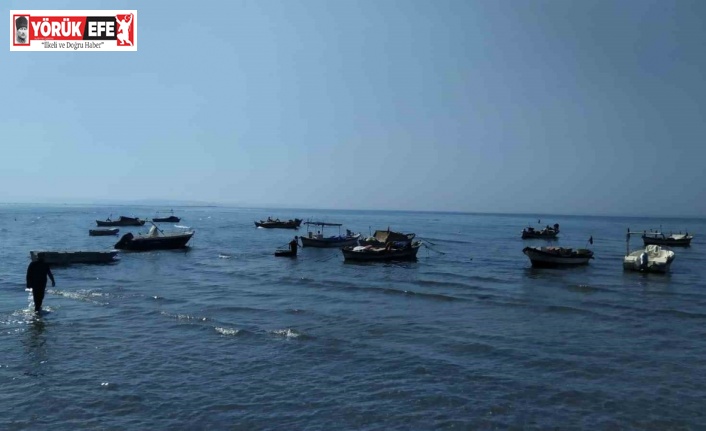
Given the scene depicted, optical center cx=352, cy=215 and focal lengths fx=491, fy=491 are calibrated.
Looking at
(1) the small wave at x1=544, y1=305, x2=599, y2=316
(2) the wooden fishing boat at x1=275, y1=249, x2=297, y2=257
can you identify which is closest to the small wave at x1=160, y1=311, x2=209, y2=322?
(1) the small wave at x1=544, y1=305, x2=599, y2=316

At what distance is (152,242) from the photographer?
48688 millimetres

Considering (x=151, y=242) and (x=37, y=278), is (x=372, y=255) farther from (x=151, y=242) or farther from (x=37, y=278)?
(x=37, y=278)

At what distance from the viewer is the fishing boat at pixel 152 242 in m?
47.7

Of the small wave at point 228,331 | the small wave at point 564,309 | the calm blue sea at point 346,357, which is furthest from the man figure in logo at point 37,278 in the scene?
the small wave at point 564,309

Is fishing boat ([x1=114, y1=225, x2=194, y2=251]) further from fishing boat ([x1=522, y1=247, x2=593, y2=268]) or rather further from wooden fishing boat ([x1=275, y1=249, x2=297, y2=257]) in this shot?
fishing boat ([x1=522, y1=247, x2=593, y2=268])

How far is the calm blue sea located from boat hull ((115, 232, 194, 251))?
19.3 meters

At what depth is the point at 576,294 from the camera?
27469 mm

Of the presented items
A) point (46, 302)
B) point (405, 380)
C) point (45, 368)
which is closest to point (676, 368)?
point (405, 380)

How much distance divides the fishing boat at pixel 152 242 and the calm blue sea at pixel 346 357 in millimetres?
19314

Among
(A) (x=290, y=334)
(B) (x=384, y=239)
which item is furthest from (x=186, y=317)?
(B) (x=384, y=239)

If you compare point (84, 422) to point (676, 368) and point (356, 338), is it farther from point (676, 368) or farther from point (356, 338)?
point (676, 368)

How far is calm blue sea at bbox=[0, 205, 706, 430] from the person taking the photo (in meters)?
10.1

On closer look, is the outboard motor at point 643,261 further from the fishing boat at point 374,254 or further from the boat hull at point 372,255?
the boat hull at point 372,255

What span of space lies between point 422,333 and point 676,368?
750 centimetres
